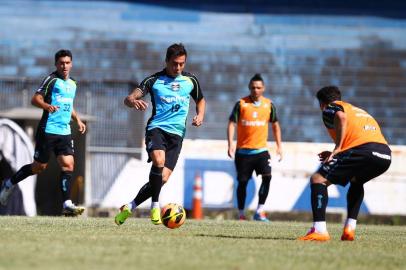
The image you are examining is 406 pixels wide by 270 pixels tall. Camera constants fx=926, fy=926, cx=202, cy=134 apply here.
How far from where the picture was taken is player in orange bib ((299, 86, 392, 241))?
930 centimetres

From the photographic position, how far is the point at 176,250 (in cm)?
764

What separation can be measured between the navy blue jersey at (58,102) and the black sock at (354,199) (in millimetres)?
4854

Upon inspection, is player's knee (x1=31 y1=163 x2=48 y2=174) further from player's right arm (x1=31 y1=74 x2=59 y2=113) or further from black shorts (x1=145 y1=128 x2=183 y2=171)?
black shorts (x1=145 y1=128 x2=183 y2=171)

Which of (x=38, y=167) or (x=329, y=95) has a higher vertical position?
(x=329, y=95)

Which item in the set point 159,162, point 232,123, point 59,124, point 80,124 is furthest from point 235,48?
point 159,162

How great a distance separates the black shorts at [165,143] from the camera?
10.8m

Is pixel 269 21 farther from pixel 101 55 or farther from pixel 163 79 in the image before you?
pixel 163 79

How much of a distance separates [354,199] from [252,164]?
6.11 m

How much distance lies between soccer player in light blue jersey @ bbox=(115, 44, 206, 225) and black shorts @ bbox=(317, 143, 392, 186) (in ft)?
6.61

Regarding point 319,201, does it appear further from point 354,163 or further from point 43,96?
point 43,96

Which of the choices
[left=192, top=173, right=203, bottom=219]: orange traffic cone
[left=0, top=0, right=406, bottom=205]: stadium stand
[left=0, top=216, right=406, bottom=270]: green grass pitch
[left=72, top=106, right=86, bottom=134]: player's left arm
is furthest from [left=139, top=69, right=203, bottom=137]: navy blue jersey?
[left=0, top=0, right=406, bottom=205]: stadium stand

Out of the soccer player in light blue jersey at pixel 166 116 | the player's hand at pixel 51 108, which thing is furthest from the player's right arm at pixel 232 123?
the soccer player in light blue jersey at pixel 166 116

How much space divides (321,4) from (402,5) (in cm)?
253

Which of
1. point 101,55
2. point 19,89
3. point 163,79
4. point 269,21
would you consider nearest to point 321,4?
point 269,21
